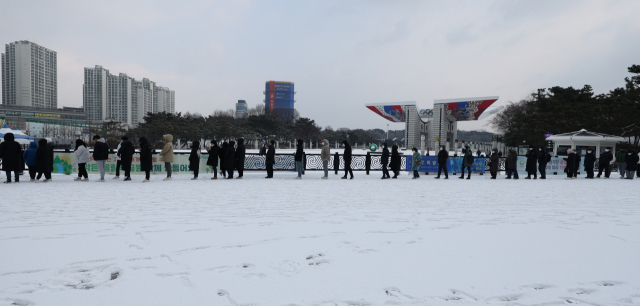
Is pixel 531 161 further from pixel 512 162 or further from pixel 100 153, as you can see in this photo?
pixel 100 153

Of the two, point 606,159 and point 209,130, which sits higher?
point 209,130

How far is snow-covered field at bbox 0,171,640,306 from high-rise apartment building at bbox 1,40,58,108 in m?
111

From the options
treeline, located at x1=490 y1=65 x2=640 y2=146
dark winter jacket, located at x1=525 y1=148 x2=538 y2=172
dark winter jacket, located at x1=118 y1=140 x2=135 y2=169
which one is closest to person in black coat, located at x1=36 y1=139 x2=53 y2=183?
dark winter jacket, located at x1=118 y1=140 x2=135 y2=169

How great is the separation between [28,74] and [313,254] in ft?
383

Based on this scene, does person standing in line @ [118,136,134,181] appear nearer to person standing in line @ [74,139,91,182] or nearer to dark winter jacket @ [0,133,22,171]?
person standing in line @ [74,139,91,182]

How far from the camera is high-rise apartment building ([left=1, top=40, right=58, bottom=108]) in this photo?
9000 centimetres

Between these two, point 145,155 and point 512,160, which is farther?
point 512,160

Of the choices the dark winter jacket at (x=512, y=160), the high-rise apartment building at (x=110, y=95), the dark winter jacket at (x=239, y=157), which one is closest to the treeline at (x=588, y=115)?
the dark winter jacket at (x=512, y=160)

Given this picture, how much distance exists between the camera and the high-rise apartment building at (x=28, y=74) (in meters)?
90.0

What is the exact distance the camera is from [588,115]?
2653cm

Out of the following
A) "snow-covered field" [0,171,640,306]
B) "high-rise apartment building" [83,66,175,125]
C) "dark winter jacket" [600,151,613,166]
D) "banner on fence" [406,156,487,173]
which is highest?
"high-rise apartment building" [83,66,175,125]

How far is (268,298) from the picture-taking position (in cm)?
254

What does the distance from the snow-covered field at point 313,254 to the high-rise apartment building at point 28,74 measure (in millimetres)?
110668

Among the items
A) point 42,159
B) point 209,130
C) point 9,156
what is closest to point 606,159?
point 42,159
